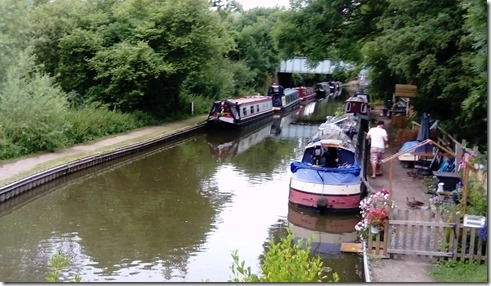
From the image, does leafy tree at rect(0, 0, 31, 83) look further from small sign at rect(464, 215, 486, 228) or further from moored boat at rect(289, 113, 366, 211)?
small sign at rect(464, 215, 486, 228)

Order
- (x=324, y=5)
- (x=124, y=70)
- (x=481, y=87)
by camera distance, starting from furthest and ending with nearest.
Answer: (x=124, y=70)
(x=324, y=5)
(x=481, y=87)

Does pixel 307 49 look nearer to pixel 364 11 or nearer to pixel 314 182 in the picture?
pixel 364 11

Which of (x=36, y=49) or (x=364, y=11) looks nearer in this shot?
(x=364, y=11)

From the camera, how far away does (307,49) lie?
25.2 meters

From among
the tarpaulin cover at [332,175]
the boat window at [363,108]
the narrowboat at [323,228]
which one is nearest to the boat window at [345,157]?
the tarpaulin cover at [332,175]

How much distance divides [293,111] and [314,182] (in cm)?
3283

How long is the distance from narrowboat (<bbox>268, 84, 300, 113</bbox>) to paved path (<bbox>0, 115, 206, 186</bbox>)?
15091mm

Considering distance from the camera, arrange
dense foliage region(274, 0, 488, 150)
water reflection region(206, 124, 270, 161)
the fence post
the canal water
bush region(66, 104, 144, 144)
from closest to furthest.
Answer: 1. the fence post
2. the canal water
3. dense foliage region(274, 0, 488, 150)
4. bush region(66, 104, 144, 144)
5. water reflection region(206, 124, 270, 161)

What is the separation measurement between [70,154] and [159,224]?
25.9 ft

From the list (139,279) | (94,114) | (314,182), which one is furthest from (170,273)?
(94,114)

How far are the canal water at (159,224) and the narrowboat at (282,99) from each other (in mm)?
22438

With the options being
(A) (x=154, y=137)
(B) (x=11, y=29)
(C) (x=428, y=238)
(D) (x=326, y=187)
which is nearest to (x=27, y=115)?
(B) (x=11, y=29)

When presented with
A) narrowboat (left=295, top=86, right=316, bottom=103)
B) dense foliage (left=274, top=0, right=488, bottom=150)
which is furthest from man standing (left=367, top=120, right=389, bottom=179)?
narrowboat (left=295, top=86, right=316, bottom=103)

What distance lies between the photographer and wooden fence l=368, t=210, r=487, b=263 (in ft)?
31.7
